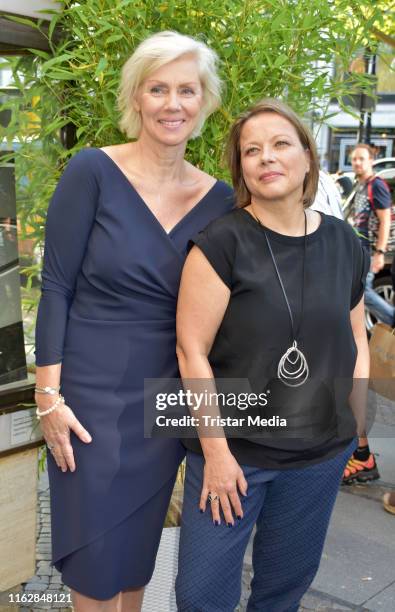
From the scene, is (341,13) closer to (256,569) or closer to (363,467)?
(256,569)

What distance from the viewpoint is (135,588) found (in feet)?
8.63

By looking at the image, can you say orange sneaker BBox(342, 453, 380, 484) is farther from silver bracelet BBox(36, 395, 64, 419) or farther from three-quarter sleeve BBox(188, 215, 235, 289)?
three-quarter sleeve BBox(188, 215, 235, 289)

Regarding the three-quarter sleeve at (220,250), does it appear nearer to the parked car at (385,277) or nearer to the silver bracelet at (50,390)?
the silver bracelet at (50,390)

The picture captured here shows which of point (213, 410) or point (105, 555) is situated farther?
point (105, 555)

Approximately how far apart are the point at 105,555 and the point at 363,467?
8.85ft

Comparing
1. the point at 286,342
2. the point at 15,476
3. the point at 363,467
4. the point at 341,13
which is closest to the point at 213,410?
the point at 286,342

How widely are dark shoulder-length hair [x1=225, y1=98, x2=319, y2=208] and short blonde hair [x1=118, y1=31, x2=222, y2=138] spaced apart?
0.81 feet

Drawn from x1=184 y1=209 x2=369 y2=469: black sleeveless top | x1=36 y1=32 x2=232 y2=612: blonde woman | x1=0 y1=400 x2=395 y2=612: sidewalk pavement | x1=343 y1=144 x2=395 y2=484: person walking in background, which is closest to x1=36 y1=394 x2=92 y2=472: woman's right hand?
x1=36 y1=32 x2=232 y2=612: blonde woman

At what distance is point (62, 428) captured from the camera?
2379mm

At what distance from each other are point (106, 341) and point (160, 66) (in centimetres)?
78

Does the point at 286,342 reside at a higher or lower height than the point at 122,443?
higher

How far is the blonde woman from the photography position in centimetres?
234

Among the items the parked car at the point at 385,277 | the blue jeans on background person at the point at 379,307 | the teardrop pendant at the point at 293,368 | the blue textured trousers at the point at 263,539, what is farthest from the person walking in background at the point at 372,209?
the teardrop pendant at the point at 293,368

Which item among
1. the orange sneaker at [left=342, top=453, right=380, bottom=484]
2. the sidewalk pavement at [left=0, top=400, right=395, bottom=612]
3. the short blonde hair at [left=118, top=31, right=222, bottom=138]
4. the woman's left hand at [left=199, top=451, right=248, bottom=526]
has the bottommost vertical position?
the sidewalk pavement at [left=0, top=400, right=395, bottom=612]
